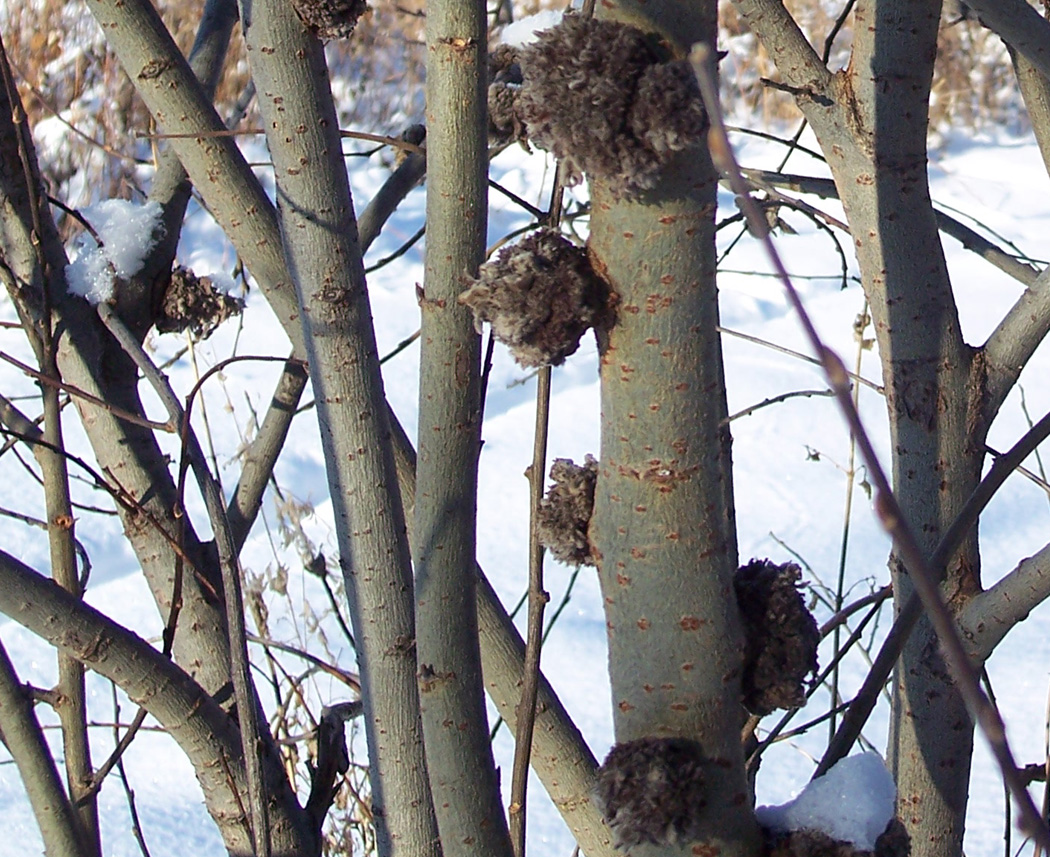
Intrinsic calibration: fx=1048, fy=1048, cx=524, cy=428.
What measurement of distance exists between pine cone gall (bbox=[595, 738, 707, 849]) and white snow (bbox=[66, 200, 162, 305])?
2.70ft

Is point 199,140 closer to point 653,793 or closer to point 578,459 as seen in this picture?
point 653,793

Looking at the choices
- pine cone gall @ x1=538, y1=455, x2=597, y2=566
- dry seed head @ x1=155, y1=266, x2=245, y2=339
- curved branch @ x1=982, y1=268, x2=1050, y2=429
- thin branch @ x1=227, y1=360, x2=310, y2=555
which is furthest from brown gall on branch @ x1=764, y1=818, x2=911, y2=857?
dry seed head @ x1=155, y1=266, x2=245, y2=339

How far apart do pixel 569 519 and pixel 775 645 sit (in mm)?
149

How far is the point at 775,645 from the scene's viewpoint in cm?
65

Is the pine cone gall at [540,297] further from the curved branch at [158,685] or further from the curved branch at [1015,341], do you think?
the curved branch at [1015,341]

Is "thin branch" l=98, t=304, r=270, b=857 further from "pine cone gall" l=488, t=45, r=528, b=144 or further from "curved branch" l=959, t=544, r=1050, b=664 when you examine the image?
"curved branch" l=959, t=544, r=1050, b=664

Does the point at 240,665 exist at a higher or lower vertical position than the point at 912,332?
lower

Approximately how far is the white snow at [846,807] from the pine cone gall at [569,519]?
0.67 feet

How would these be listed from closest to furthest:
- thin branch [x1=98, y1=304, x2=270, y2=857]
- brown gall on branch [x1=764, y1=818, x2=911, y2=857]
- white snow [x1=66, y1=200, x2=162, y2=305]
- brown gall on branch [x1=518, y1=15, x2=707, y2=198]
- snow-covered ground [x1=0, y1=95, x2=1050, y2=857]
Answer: brown gall on branch [x1=518, y1=15, x2=707, y2=198]
brown gall on branch [x1=764, y1=818, x2=911, y2=857]
thin branch [x1=98, y1=304, x2=270, y2=857]
white snow [x1=66, y1=200, x2=162, y2=305]
snow-covered ground [x1=0, y1=95, x2=1050, y2=857]

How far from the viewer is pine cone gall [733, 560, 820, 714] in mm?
645

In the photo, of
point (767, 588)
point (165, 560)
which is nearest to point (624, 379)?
point (767, 588)

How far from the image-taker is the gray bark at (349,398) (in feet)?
2.76

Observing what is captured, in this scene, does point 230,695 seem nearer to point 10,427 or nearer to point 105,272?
point 10,427

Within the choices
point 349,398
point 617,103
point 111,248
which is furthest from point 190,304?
point 617,103
